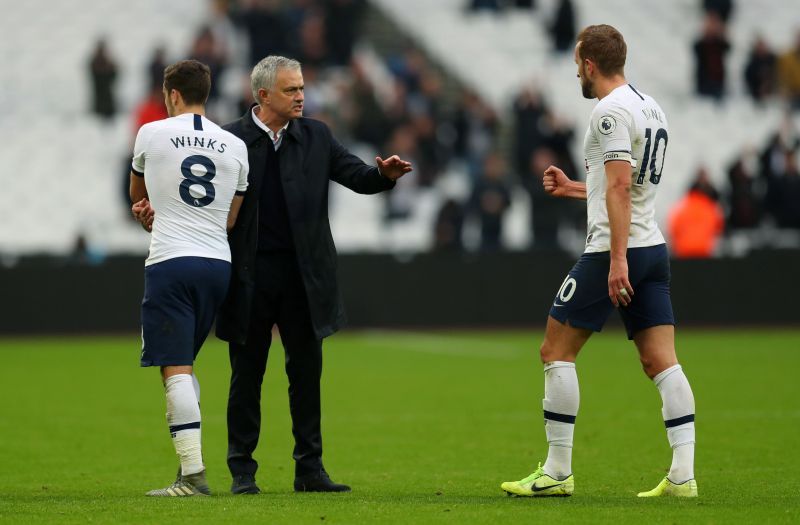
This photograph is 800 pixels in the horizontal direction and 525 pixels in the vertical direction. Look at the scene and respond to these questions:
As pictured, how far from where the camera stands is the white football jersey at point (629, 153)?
282 inches

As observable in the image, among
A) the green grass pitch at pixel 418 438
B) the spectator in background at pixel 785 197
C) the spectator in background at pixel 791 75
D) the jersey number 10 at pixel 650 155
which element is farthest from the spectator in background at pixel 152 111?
the jersey number 10 at pixel 650 155

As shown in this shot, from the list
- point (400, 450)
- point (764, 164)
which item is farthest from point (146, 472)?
point (764, 164)

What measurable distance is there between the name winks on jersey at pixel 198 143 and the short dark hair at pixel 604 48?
1.90 meters

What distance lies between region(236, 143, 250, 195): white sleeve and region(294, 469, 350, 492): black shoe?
162cm

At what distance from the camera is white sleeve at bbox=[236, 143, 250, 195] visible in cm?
761

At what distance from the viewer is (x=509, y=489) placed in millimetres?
7418

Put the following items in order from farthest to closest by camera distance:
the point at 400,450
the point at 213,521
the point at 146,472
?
1. the point at 400,450
2. the point at 146,472
3. the point at 213,521

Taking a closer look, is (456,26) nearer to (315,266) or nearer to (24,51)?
(24,51)

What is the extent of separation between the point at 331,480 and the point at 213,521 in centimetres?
189

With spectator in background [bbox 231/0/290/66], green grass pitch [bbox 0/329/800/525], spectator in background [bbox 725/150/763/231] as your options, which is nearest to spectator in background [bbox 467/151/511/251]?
green grass pitch [bbox 0/329/800/525]

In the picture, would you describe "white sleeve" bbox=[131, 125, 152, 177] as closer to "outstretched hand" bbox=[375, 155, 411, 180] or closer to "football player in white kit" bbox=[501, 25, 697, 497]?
"outstretched hand" bbox=[375, 155, 411, 180]

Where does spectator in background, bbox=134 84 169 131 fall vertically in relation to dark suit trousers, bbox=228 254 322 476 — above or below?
above

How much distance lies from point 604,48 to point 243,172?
198 cm

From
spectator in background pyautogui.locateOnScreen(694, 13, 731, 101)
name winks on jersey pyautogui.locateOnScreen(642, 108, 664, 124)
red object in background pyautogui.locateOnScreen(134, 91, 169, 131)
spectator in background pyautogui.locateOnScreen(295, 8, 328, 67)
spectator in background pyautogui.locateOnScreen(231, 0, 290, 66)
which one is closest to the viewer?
name winks on jersey pyautogui.locateOnScreen(642, 108, 664, 124)
